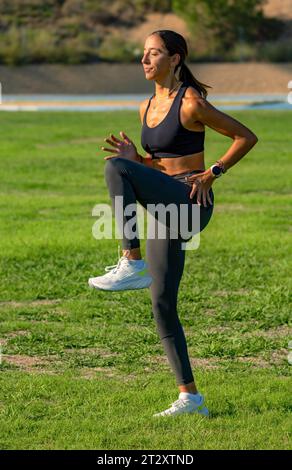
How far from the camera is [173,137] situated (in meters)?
6.38

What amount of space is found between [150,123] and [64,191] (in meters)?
11.2

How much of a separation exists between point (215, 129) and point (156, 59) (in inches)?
20.6

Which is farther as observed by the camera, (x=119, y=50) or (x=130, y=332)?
(x=119, y=50)

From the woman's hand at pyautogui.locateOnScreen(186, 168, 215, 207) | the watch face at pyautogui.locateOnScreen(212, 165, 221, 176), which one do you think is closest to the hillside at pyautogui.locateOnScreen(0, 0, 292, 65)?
the watch face at pyautogui.locateOnScreen(212, 165, 221, 176)

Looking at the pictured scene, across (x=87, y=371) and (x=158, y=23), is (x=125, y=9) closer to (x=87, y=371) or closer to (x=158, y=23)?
(x=158, y=23)

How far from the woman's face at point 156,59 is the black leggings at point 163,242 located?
60cm

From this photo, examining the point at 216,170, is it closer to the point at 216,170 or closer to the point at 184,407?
the point at 216,170

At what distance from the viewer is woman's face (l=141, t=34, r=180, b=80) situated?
6.43 metres

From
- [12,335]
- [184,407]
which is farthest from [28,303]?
[184,407]

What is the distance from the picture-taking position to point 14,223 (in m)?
14.6

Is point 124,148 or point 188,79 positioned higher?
point 188,79

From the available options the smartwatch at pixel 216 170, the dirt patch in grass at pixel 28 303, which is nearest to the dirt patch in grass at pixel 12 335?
the dirt patch in grass at pixel 28 303

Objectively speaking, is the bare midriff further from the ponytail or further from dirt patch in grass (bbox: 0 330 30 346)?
dirt patch in grass (bbox: 0 330 30 346)

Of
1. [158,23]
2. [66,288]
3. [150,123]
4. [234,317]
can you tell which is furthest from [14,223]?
[158,23]
